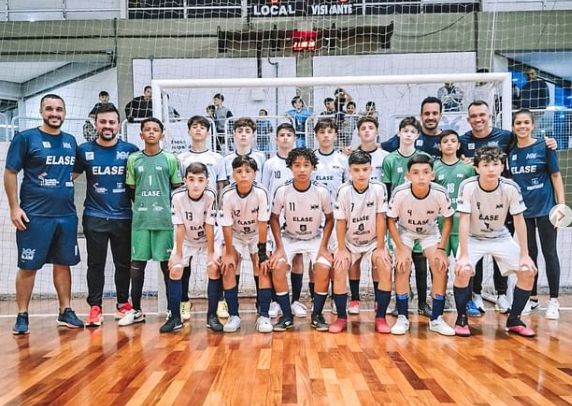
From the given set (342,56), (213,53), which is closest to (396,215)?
(342,56)

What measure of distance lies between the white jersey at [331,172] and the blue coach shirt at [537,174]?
1.43 metres

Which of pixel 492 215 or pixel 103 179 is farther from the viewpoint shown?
pixel 103 179

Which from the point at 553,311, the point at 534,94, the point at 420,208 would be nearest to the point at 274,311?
the point at 420,208

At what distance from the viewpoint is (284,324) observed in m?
3.93

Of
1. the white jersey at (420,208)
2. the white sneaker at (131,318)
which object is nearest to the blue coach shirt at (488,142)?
the white jersey at (420,208)

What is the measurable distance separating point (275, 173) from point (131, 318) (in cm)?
168

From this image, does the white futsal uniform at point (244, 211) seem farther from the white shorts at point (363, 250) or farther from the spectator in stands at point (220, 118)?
the spectator in stands at point (220, 118)

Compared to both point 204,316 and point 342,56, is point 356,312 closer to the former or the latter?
point 204,316

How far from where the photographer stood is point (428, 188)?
388 cm

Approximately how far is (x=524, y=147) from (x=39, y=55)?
9.37m

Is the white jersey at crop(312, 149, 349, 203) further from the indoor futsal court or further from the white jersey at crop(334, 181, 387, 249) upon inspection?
the white jersey at crop(334, 181, 387, 249)

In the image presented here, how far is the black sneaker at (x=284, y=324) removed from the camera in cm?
391

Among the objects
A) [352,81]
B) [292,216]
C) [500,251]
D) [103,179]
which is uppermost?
[352,81]

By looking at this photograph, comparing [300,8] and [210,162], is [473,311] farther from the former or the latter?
[300,8]
